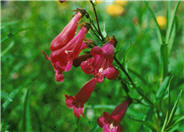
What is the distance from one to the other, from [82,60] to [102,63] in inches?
4.9

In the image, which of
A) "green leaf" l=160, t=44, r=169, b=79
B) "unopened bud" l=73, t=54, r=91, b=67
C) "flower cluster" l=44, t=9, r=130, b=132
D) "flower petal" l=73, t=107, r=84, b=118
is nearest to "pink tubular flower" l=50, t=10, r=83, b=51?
"flower cluster" l=44, t=9, r=130, b=132

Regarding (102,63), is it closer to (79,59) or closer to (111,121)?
(79,59)

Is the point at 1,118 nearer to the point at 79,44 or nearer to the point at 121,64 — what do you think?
the point at 79,44

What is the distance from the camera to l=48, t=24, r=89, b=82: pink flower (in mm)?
1349

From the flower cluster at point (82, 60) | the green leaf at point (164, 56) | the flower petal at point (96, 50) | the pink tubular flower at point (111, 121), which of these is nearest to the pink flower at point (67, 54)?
the flower cluster at point (82, 60)

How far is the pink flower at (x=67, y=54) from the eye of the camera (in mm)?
1349

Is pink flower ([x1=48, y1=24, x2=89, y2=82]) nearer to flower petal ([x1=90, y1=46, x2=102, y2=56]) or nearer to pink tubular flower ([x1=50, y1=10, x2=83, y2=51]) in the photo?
pink tubular flower ([x1=50, y1=10, x2=83, y2=51])

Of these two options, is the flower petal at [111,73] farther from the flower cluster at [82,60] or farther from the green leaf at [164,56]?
the green leaf at [164,56]

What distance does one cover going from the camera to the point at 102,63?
1337mm

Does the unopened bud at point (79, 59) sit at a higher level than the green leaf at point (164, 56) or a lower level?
higher

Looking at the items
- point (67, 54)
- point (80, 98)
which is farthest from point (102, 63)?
point (80, 98)

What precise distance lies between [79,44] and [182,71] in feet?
4.28

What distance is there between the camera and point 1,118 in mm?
1861

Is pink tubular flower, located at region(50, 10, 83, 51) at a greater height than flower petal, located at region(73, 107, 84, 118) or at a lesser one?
greater
